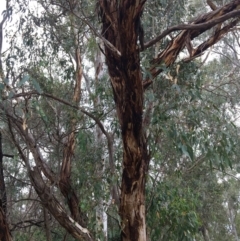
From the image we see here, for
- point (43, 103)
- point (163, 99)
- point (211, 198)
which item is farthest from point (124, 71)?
point (211, 198)

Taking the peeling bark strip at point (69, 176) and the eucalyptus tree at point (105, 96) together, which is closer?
the eucalyptus tree at point (105, 96)

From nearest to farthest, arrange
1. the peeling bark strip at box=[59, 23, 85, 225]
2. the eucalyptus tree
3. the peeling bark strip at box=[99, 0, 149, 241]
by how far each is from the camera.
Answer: the peeling bark strip at box=[99, 0, 149, 241], the eucalyptus tree, the peeling bark strip at box=[59, 23, 85, 225]

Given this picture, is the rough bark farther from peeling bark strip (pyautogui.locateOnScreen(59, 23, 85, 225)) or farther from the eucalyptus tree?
peeling bark strip (pyautogui.locateOnScreen(59, 23, 85, 225))

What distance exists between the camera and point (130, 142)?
3.36 m

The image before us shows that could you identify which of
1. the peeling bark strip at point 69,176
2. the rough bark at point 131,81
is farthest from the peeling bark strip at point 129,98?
the peeling bark strip at point 69,176

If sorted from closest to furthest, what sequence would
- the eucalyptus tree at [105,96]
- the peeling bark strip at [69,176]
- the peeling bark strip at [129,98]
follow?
the peeling bark strip at [129,98], the eucalyptus tree at [105,96], the peeling bark strip at [69,176]

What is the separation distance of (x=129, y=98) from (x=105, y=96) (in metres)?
1.10

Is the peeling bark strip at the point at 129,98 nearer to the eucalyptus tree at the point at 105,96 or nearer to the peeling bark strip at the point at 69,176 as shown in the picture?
the eucalyptus tree at the point at 105,96

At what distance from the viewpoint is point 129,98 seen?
319 cm

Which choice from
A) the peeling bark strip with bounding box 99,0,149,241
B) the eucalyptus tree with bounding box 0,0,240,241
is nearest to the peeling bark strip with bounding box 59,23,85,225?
the eucalyptus tree with bounding box 0,0,240,241

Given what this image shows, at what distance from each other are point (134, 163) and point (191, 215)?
114 centimetres

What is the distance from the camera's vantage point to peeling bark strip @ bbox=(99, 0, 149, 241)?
294 cm

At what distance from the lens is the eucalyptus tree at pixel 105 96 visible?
125 inches

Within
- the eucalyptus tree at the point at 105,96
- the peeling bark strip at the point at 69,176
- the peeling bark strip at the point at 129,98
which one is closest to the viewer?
the peeling bark strip at the point at 129,98
